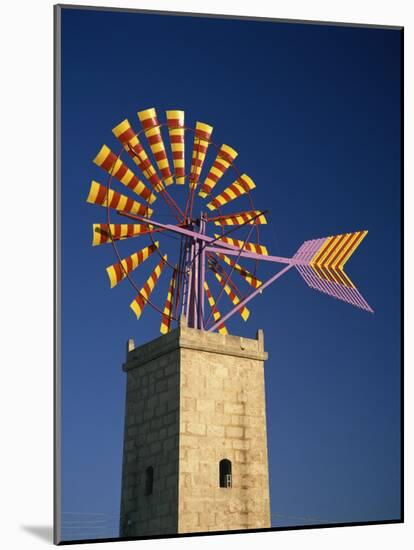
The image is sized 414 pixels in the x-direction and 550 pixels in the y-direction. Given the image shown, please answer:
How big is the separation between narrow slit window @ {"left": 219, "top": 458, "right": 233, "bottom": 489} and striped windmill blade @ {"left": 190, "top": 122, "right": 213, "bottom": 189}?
3115 millimetres

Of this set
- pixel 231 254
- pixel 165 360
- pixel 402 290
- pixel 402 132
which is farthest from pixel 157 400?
pixel 402 132

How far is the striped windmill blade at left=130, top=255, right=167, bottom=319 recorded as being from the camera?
15750 mm

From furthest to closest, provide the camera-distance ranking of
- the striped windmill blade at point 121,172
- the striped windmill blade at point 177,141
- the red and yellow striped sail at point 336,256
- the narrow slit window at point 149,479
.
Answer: the red and yellow striped sail at point 336,256
the narrow slit window at point 149,479
the striped windmill blade at point 177,141
the striped windmill blade at point 121,172

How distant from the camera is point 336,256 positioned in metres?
16.4

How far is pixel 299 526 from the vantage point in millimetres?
15266

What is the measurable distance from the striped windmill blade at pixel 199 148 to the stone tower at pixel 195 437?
177 cm

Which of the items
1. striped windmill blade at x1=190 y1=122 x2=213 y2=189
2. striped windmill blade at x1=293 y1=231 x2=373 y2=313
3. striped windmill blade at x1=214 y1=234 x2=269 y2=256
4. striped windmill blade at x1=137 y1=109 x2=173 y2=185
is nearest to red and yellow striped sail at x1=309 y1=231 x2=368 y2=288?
striped windmill blade at x1=293 y1=231 x2=373 y2=313

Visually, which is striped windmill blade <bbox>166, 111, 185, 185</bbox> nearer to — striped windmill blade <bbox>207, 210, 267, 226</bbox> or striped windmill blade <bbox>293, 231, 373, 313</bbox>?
striped windmill blade <bbox>207, 210, 267, 226</bbox>

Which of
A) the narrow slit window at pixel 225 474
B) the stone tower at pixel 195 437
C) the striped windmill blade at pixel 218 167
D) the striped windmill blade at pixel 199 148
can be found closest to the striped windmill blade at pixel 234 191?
the striped windmill blade at pixel 218 167

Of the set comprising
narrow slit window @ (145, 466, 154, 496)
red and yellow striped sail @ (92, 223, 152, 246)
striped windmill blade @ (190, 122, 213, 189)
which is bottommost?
narrow slit window @ (145, 466, 154, 496)

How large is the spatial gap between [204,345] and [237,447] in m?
1.18

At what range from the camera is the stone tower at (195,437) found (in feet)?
50.0

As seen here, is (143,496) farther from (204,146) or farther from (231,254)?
(204,146)

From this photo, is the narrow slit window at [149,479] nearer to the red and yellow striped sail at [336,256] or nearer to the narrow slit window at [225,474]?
the narrow slit window at [225,474]
